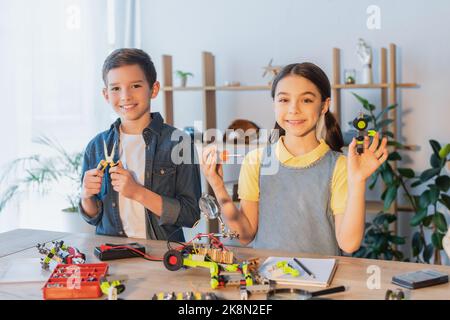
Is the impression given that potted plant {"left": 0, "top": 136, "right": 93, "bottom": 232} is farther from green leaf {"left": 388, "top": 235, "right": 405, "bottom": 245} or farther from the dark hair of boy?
green leaf {"left": 388, "top": 235, "right": 405, "bottom": 245}

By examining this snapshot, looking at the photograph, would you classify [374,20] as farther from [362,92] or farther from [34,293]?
[34,293]

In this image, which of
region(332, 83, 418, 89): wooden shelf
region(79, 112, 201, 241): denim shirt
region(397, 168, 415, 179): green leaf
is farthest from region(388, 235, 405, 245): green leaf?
region(79, 112, 201, 241): denim shirt

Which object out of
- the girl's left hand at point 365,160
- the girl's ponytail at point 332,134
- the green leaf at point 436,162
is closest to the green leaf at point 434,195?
the green leaf at point 436,162

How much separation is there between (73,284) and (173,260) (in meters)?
0.23

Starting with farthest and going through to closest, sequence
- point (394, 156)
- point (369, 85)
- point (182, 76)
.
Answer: point (182, 76), point (369, 85), point (394, 156)

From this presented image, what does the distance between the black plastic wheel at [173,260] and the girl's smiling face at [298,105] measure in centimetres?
51

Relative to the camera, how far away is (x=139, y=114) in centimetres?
178

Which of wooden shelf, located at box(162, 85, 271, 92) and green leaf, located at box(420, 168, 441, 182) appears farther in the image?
wooden shelf, located at box(162, 85, 271, 92)

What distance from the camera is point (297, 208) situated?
161 centimetres

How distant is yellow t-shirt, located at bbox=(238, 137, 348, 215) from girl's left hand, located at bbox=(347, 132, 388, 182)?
0.17m

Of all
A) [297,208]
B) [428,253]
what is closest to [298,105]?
[297,208]

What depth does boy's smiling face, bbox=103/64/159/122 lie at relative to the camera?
174cm

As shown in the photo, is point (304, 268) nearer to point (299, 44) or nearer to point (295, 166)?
point (295, 166)
